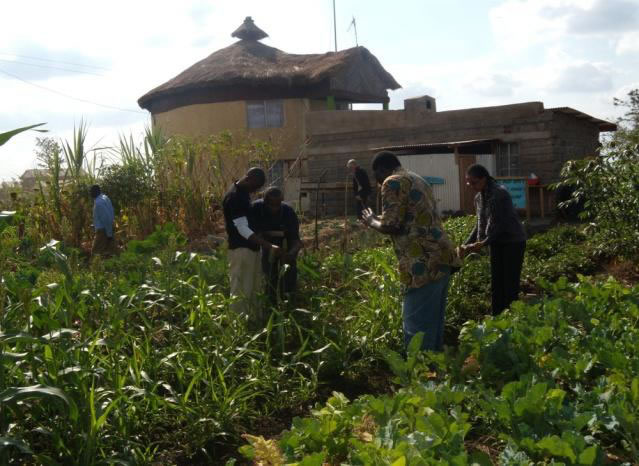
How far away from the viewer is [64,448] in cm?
317

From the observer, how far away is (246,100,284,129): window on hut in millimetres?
24906

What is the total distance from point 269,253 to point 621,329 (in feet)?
9.40

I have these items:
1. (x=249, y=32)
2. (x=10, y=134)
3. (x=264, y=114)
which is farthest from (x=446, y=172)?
(x=10, y=134)

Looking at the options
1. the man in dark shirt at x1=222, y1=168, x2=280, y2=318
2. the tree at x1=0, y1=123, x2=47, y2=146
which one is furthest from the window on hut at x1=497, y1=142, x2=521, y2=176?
the tree at x1=0, y1=123, x2=47, y2=146

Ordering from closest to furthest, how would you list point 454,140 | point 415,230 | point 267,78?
point 415,230 < point 454,140 < point 267,78

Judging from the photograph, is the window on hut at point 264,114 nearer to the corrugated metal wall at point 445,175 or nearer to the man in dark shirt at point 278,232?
the corrugated metal wall at point 445,175

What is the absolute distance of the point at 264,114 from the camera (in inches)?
983

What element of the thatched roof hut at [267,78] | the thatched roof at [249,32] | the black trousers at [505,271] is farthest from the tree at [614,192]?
the thatched roof at [249,32]

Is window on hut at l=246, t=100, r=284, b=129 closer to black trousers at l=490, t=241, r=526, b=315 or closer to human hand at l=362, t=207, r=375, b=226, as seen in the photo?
black trousers at l=490, t=241, r=526, b=315

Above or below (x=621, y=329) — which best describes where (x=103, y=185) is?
above

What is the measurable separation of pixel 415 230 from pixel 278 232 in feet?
5.26

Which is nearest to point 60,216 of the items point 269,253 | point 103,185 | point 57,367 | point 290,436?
point 103,185

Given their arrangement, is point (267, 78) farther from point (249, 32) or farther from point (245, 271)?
point (245, 271)

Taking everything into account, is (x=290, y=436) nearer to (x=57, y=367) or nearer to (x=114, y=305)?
(x=57, y=367)
